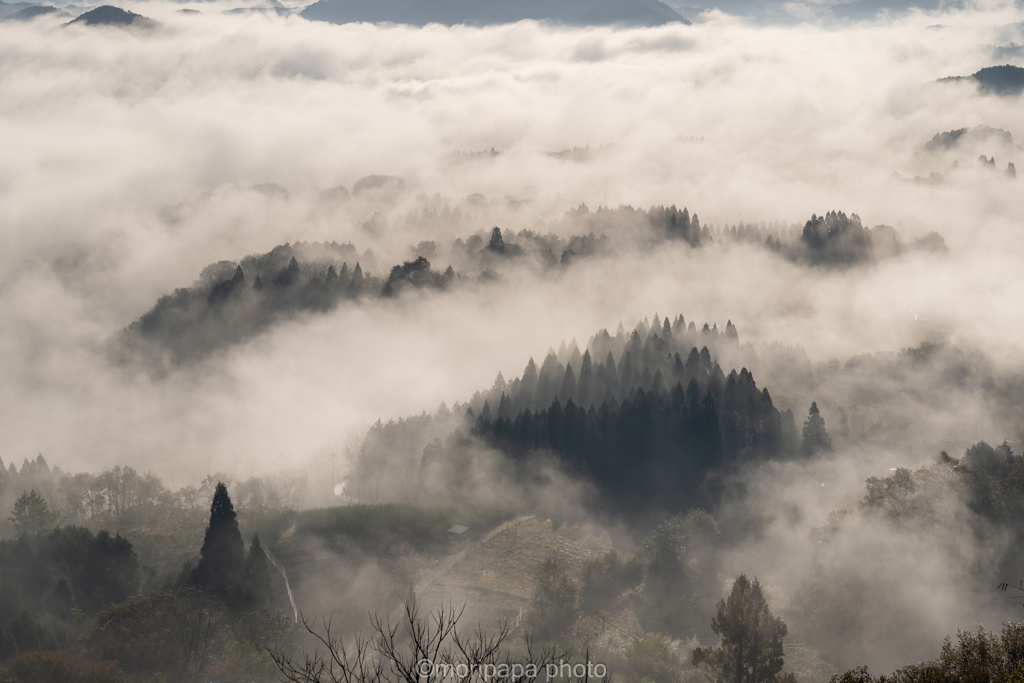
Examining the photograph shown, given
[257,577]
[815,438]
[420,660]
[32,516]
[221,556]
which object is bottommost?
[32,516]

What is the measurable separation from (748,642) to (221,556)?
3279 inches

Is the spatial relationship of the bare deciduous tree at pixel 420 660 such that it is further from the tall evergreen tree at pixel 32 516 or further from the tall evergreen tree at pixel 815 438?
the tall evergreen tree at pixel 815 438

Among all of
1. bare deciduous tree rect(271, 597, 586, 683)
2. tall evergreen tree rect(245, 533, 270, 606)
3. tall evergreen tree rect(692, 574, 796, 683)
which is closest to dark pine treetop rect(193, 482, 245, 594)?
tall evergreen tree rect(245, 533, 270, 606)

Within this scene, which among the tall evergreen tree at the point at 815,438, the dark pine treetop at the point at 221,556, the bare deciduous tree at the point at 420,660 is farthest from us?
the tall evergreen tree at the point at 815,438

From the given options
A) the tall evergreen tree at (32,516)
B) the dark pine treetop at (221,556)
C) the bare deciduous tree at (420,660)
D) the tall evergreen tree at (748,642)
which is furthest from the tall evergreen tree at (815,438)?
the tall evergreen tree at (32,516)

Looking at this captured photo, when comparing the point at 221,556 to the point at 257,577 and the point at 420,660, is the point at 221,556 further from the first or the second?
the point at 420,660

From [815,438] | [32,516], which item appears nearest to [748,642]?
[815,438]

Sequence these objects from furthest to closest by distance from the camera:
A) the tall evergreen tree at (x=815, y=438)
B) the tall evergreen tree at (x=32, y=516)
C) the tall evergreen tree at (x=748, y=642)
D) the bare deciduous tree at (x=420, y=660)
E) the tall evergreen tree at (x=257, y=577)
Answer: the tall evergreen tree at (x=815, y=438), the tall evergreen tree at (x=32, y=516), the tall evergreen tree at (x=257, y=577), the tall evergreen tree at (x=748, y=642), the bare deciduous tree at (x=420, y=660)

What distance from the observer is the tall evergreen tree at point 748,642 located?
323ft

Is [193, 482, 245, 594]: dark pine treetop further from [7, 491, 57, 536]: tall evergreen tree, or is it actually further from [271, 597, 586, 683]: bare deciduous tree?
[7, 491, 57, 536]: tall evergreen tree

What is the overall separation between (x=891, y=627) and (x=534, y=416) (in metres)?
94.6

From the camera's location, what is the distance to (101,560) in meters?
126

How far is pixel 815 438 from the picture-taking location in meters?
183

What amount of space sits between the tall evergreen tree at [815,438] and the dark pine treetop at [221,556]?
438ft
